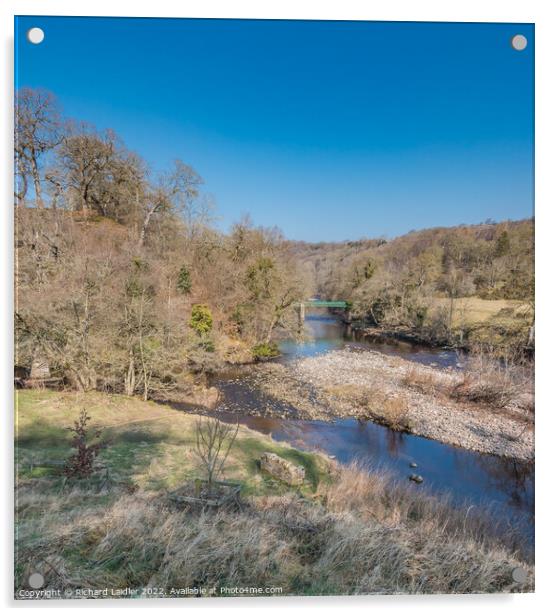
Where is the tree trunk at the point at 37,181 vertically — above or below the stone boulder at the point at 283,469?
above

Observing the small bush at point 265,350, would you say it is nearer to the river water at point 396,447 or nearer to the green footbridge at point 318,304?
the river water at point 396,447

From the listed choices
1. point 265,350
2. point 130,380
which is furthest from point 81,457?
point 265,350

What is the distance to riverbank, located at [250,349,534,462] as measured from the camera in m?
4.56

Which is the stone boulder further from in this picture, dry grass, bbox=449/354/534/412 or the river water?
dry grass, bbox=449/354/534/412

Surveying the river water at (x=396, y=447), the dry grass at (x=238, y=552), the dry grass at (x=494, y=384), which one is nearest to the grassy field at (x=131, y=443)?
the dry grass at (x=238, y=552)

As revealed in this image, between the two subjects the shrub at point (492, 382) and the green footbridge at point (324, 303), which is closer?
the shrub at point (492, 382)

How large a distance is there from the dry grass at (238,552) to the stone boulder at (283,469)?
556mm

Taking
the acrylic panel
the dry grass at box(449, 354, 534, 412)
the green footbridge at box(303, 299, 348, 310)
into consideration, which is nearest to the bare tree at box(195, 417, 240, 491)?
the acrylic panel

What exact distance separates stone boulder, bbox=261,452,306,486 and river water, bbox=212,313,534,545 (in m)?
1.03

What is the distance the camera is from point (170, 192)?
10.0 feet

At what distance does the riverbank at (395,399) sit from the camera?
456 cm

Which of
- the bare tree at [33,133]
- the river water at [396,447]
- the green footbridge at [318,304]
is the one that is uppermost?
the bare tree at [33,133]

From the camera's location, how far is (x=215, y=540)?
88.4 inches
